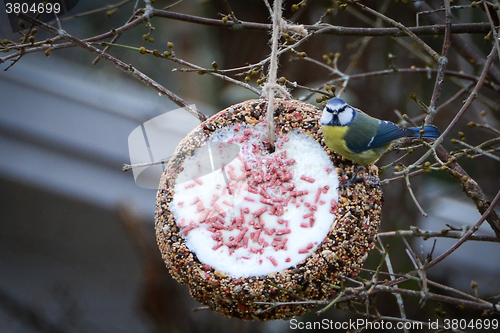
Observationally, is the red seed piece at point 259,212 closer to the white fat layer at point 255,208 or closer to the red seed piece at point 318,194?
the white fat layer at point 255,208

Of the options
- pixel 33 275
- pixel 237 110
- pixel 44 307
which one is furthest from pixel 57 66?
pixel 237 110

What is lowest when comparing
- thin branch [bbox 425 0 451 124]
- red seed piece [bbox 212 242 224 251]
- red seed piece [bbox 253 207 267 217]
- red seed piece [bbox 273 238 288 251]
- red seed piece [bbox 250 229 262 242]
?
red seed piece [bbox 273 238 288 251]

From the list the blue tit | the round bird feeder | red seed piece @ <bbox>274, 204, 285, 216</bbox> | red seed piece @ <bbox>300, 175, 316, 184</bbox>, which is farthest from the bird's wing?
red seed piece @ <bbox>274, 204, 285, 216</bbox>

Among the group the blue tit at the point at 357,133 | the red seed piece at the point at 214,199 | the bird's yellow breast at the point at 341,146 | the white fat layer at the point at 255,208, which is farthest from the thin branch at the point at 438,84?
the red seed piece at the point at 214,199

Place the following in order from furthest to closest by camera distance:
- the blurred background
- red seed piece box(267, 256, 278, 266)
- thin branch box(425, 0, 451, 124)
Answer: the blurred background
thin branch box(425, 0, 451, 124)
red seed piece box(267, 256, 278, 266)

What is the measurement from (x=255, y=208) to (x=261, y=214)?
2 cm

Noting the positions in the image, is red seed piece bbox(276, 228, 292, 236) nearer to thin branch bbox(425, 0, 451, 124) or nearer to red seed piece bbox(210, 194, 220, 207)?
red seed piece bbox(210, 194, 220, 207)

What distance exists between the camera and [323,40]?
9.05 ft

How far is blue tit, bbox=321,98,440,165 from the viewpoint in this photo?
3.97ft

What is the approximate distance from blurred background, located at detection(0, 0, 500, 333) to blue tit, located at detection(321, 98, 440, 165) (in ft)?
4.09

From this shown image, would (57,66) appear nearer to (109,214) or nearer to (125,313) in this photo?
(109,214)

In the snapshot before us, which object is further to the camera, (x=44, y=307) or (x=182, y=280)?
(x=44, y=307)

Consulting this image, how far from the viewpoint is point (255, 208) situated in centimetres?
120

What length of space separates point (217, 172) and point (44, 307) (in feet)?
6.60
